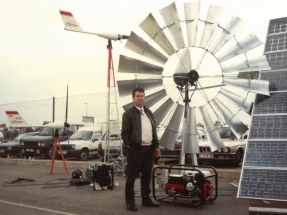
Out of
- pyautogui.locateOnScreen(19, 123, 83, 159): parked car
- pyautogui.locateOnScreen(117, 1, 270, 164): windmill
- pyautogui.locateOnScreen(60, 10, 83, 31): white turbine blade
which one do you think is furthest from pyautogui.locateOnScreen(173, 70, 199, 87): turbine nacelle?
pyautogui.locateOnScreen(19, 123, 83, 159): parked car

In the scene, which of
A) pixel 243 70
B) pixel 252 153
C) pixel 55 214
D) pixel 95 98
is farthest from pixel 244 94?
pixel 95 98

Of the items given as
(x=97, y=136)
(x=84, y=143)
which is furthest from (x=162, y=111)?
(x=97, y=136)

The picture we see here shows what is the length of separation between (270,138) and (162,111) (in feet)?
7.35

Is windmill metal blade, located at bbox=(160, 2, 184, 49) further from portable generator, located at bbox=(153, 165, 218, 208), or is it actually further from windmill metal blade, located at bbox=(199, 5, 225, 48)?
portable generator, located at bbox=(153, 165, 218, 208)

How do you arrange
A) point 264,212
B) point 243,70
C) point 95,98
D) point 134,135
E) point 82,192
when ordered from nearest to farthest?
point 264,212
point 134,135
point 243,70
point 82,192
point 95,98

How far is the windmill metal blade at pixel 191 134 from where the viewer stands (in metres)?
7.23

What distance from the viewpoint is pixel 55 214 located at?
5551mm

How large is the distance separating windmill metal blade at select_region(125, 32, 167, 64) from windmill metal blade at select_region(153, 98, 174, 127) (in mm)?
828

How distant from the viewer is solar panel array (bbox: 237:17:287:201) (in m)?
5.68

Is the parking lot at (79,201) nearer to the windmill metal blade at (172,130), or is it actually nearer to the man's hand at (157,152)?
the man's hand at (157,152)

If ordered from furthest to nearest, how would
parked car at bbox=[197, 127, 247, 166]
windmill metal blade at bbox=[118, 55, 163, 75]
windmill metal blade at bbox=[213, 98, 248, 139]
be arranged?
1. parked car at bbox=[197, 127, 247, 166]
2. windmill metal blade at bbox=[118, 55, 163, 75]
3. windmill metal blade at bbox=[213, 98, 248, 139]

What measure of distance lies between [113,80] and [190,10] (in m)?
5.08

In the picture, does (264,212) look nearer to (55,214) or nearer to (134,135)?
(134,135)

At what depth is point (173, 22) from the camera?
24.0ft
